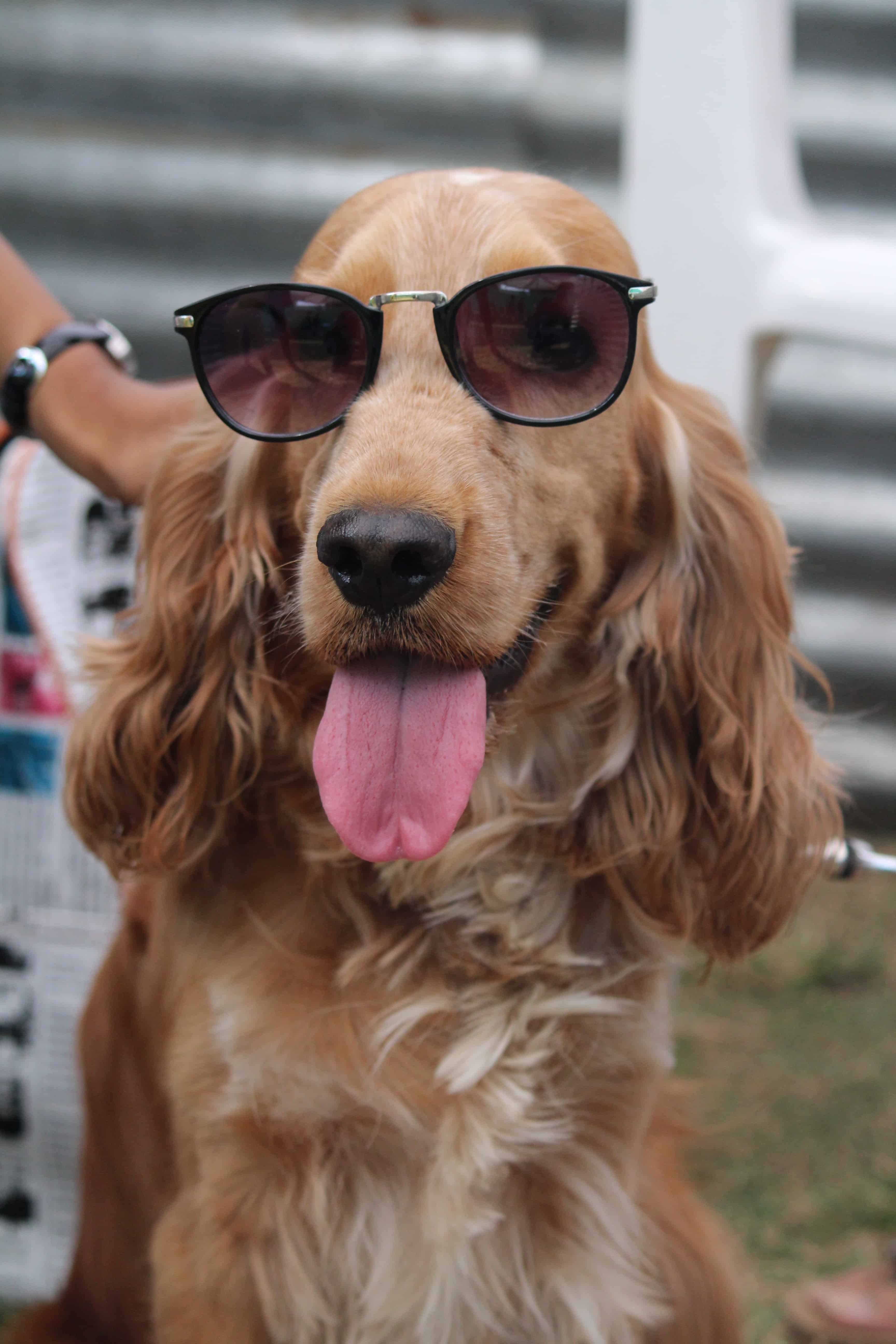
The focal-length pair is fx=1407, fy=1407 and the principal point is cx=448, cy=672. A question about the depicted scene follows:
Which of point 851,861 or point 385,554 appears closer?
point 385,554

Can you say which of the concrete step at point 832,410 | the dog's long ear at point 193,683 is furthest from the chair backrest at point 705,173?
the concrete step at point 832,410

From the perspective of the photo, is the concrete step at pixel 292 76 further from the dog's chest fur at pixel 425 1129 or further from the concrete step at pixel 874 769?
the dog's chest fur at pixel 425 1129

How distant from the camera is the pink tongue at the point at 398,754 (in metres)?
1.25

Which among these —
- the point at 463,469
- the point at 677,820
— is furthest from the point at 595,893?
the point at 463,469

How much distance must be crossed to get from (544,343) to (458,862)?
55cm

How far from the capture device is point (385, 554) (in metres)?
1.20

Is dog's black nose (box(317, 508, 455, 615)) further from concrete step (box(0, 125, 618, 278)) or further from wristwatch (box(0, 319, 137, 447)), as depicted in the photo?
concrete step (box(0, 125, 618, 278))

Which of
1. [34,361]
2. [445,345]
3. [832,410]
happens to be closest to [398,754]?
[445,345]

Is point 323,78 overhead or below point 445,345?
overhead

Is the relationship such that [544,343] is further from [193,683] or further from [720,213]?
[720,213]

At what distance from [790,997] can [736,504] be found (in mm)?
1846

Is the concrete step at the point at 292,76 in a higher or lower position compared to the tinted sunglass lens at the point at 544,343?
higher

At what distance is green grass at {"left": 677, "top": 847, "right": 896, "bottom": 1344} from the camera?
7.41 feet

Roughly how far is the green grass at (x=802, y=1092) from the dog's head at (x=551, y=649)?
244mm
